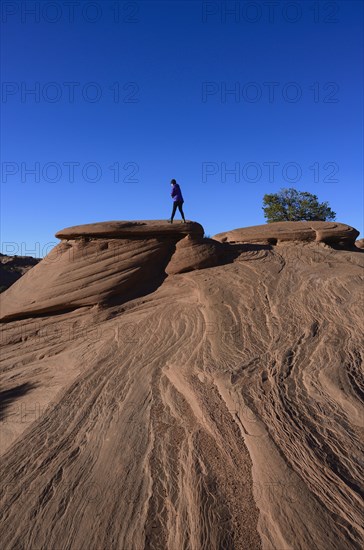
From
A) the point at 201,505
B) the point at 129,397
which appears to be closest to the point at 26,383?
the point at 129,397

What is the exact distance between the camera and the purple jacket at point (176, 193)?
39.0ft

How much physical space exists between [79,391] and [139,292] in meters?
4.53

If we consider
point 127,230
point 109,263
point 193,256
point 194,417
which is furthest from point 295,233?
point 194,417

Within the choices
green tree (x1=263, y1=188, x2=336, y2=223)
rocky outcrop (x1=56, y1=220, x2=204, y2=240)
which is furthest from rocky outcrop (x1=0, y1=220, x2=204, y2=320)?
green tree (x1=263, y1=188, x2=336, y2=223)

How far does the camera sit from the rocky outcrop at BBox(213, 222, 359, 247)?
1338cm

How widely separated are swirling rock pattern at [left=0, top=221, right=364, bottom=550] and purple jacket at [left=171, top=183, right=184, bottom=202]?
272cm

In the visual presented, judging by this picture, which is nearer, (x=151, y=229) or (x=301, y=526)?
(x=301, y=526)

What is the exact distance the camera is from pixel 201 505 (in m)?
4.19

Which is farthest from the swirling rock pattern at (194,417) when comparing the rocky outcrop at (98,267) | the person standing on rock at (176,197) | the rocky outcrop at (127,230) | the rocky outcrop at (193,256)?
the person standing on rock at (176,197)

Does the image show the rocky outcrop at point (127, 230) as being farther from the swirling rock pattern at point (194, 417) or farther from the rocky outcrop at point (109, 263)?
the swirling rock pattern at point (194, 417)

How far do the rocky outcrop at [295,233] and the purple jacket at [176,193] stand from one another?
2.78 m

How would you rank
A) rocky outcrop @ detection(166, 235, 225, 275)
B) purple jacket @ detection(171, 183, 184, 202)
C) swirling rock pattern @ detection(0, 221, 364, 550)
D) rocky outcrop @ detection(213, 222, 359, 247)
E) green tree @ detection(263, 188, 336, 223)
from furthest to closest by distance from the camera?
1. green tree @ detection(263, 188, 336, 223)
2. rocky outcrop @ detection(213, 222, 359, 247)
3. purple jacket @ detection(171, 183, 184, 202)
4. rocky outcrop @ detection(166, 235, 225, 275)
5. swirling rock pattern @ detection(0, 221, 364, 550)

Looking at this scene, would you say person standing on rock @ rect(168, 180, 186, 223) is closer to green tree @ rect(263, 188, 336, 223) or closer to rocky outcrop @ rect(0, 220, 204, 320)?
rocky outcrop @ rect(0, 220, 204, 320)

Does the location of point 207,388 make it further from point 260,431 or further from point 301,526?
point 301,526
